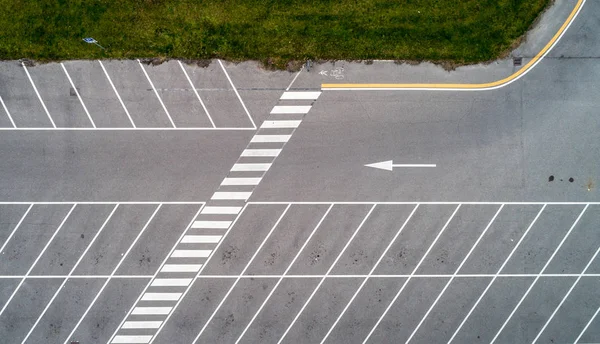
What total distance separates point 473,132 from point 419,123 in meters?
1.84

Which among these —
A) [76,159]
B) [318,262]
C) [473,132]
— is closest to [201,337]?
[318,262]

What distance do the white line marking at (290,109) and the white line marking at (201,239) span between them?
15.0 ft

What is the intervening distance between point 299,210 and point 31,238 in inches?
350

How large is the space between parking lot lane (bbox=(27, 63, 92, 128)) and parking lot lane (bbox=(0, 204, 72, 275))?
3143 millimetres

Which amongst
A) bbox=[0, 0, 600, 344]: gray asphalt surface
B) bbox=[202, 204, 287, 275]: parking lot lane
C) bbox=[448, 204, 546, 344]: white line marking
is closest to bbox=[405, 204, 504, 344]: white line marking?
bbox=[0, 0, 600, 344]: gray asphalt surface

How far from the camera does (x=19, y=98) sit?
47.3 ft

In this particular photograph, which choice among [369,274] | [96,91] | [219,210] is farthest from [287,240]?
[96,91]

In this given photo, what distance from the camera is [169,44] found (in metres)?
14.5

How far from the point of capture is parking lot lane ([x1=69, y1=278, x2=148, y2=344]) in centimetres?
1420

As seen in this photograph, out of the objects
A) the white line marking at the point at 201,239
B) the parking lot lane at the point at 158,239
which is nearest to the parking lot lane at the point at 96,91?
the parking lot lane at the point at 158,239

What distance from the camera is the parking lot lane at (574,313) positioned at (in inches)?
565

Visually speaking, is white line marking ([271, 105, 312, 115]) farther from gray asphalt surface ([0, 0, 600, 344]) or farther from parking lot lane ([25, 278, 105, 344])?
parking lot lane ([25, 278, 105, 344])

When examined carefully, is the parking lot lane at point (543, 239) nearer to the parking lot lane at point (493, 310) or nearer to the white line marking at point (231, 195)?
the parking lot lane at point (493, 310)

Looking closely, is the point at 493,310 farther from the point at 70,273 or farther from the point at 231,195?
the point at 70,273
